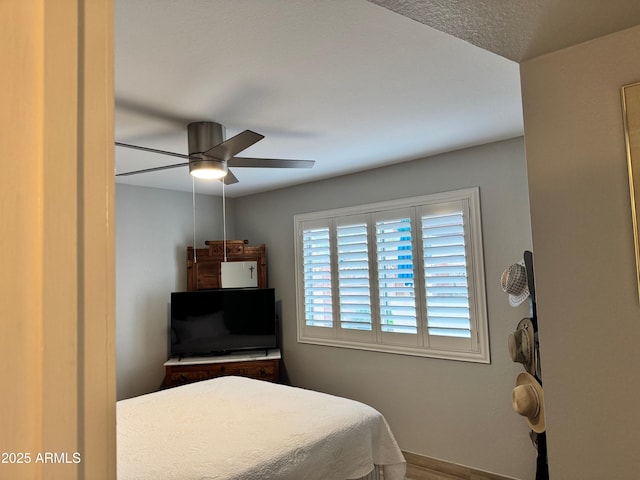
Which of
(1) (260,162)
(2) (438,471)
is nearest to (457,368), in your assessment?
(2) (438,471)

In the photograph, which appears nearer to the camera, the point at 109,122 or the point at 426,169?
the point at 109,122

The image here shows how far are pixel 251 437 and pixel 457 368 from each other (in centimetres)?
181

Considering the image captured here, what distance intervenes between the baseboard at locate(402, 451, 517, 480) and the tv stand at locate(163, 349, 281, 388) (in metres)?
1.50

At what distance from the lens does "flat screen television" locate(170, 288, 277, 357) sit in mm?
4312

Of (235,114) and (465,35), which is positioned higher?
(235,114)

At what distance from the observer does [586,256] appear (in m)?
1.16

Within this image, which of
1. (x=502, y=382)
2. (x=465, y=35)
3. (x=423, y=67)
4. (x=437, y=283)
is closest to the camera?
(x=465, y=35)

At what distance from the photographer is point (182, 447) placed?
2.24 metres

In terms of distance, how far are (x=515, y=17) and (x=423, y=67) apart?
2.92ft

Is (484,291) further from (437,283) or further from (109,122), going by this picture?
(109,122)

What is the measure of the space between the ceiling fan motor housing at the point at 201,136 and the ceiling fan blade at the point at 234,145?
0.54ft

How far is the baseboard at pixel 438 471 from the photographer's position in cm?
324

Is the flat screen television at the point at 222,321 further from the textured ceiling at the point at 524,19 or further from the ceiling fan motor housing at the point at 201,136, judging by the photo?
the textured ceiling at the point at 524,19

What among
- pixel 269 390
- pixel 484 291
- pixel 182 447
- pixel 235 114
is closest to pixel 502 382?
pixel 484 291
